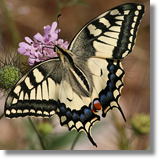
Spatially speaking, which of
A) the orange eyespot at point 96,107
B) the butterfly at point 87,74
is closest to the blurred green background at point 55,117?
the butterfly at point 87,74

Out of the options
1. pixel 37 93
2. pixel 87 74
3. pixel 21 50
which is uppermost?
pixel 21 50

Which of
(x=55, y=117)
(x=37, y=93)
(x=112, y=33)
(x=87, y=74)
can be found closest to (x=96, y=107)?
(x=87, y=74)

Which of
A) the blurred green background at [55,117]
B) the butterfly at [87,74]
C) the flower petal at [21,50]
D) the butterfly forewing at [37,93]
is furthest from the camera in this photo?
the blurred green background at [55,117]

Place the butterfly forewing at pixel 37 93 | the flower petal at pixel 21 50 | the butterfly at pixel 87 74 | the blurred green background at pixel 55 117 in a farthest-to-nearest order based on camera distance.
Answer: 1. the blurred green background at pixel 55 117
2. the flower petal at pixel 21 50
3. the butterfly at pixel 87 74
4. the butterfly forewing at pixel 37 93

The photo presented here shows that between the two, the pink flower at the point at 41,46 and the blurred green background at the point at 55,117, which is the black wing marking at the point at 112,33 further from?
the blurred green background at the point at 55,117

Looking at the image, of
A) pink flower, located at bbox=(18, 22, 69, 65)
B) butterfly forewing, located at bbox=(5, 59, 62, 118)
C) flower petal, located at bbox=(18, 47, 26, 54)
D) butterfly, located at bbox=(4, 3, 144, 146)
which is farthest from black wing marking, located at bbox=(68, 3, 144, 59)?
flower petal, located at bbox=(18, 47, 26, 54)

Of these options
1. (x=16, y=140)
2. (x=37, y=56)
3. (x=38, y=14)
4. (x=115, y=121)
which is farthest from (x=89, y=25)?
(x=38, y=14)

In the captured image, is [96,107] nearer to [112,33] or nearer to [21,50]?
[112,33]
